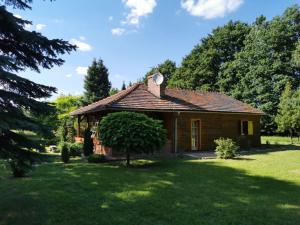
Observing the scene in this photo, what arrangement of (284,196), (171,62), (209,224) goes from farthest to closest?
(171,62) → (284,196) → (209,224)

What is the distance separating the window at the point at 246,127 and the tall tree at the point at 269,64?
14256 mm

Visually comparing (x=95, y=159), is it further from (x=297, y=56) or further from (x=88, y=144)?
(x=297, y=56)

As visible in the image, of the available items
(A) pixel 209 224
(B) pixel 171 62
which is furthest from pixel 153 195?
(B) pixel 171 62

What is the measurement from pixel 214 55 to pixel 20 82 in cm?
4155

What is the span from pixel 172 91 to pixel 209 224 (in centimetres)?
1796

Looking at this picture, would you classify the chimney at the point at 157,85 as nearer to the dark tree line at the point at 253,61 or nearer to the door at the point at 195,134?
the door at the point at 195,134

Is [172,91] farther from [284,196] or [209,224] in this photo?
[209,224]

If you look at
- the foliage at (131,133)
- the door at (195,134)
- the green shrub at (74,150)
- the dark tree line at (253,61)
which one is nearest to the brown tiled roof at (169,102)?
the door at (195,134)

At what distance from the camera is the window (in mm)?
24383

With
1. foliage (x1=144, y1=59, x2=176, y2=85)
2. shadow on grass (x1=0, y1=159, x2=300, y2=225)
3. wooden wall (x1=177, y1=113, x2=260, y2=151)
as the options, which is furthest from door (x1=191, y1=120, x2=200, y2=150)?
foliage (x1=144, y1=59, x2=176, y2=85)

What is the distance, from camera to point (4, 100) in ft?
23.4

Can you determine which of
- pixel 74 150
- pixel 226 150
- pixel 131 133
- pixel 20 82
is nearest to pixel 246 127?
pixel 226 150

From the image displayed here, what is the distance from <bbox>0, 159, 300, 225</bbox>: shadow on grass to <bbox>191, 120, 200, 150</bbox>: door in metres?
8.50

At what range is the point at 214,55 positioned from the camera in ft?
153
